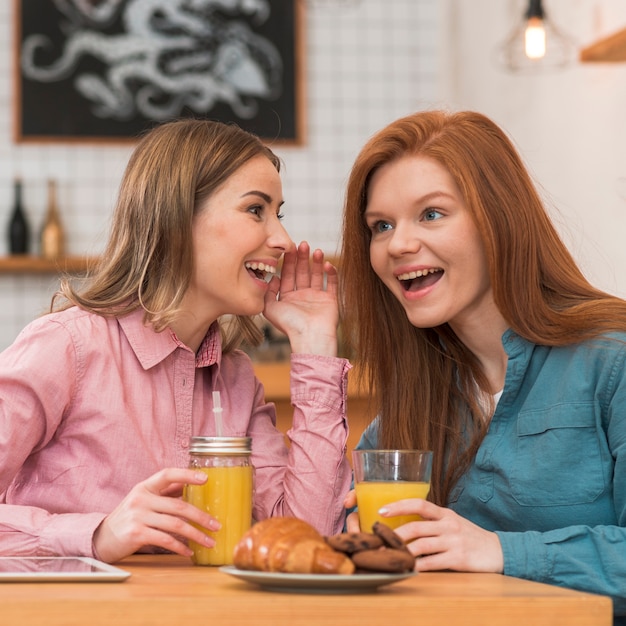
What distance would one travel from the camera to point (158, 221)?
1779mm

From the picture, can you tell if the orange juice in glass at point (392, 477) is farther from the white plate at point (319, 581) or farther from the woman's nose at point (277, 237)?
the woman's nose at point (277, 237)

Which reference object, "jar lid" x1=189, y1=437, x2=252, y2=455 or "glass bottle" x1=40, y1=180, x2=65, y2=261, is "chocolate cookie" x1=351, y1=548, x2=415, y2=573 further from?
"glass bottle" x1=40, y1=180, x2=65, y2=261

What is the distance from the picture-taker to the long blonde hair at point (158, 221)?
1.76m

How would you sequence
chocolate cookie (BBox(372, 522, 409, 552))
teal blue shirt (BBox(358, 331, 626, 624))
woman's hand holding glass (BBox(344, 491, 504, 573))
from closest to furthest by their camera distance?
chocolate cookie (BBox(372, 522, 409, 552))
woman's hand holding glass (BBox(344, 491, 504, 573))
teal blue shirt (BBox(358, 331, 626, 624))

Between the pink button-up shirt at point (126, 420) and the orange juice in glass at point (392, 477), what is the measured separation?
14.8 inches

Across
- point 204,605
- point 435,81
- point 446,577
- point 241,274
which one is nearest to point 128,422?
point 241,274

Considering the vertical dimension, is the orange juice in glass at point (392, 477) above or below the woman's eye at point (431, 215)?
below

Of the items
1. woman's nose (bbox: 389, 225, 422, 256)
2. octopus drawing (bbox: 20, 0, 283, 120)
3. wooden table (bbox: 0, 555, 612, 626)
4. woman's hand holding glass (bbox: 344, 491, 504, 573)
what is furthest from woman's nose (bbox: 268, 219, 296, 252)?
octopus drawing (bbox: 20, 0, 283, 120)

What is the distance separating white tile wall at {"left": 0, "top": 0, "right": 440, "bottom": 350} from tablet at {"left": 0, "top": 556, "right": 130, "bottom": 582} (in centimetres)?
341

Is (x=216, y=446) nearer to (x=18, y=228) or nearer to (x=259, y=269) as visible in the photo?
(x=259, y=269)

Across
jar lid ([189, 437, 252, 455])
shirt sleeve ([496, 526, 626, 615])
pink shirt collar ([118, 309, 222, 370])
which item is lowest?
shirt sleeve ([496, 526, 626, 615])

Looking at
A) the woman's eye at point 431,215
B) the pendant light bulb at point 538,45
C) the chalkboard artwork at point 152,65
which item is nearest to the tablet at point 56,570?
the woman's eye at point 431,215

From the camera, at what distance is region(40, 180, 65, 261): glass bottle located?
444 centimetres

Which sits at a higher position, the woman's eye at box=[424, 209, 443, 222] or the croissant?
the woman's eye at box=[424, 209, 443, 222]
